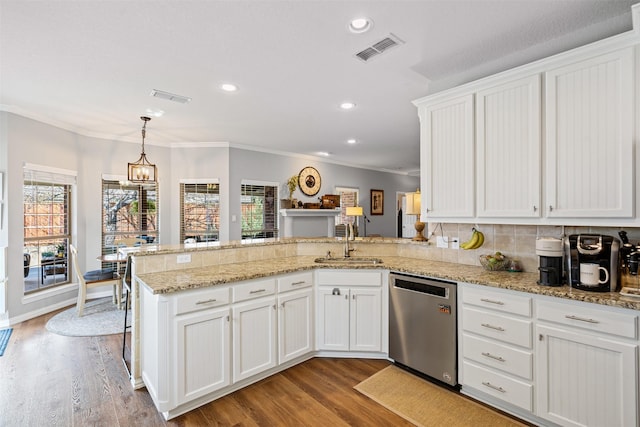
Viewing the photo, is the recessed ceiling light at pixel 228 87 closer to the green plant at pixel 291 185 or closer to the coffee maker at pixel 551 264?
the coffee maker at pixel 551 264

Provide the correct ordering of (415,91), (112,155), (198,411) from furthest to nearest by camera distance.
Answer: (112,155) < (415,91) < (198,411)

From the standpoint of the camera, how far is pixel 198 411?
2230mm

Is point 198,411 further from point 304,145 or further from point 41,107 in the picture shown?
point 304,145

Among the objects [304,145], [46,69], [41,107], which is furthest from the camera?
[304,145]

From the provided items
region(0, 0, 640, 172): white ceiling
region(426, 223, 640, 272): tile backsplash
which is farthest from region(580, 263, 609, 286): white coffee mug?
region(0, 0, 640, 172): white ceiling

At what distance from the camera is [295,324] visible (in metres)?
2.85

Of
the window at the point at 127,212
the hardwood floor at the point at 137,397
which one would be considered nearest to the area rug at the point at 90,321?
the hardwood floor at the point at 137,397

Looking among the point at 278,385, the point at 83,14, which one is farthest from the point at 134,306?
the point at 83,14

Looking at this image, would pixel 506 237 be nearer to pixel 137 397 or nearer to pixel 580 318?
pixel 580 318

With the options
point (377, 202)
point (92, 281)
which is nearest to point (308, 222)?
point (377, 202)

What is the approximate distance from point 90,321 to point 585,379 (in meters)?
5.07

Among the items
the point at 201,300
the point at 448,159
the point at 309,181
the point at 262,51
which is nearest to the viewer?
the point at 201,300

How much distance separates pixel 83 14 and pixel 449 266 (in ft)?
11.0

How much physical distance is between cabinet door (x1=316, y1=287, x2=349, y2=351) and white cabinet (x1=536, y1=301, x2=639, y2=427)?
59.8 inches
